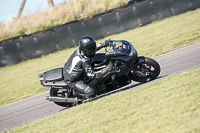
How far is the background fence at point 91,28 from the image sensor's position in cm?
1389

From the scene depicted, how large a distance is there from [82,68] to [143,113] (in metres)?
2.31

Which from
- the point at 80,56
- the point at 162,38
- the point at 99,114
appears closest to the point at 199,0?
the point at 162,38

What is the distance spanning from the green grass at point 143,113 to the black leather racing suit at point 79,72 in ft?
1.56

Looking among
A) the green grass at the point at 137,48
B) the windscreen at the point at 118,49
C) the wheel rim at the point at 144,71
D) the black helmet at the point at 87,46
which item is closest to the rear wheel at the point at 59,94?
the black helmet at the point at 87,46

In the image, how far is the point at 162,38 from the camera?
11.4 meters

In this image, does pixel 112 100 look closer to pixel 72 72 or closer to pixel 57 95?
pixel 72 72

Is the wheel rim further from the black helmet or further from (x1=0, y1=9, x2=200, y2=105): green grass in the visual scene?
(x1=0, y1=9, x2=200, y2=105): green grass

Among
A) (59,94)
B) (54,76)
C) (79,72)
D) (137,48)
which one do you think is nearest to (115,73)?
(79,72)

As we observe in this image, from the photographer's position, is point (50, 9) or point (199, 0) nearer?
point (199, 0)

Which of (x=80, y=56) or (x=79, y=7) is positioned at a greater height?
(x=79, y=7)

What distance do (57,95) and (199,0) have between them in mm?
10925

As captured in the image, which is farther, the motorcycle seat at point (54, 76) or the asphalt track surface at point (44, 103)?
the asphalt track surface at point (44, 103)

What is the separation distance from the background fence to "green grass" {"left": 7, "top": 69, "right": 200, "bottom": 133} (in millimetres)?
8681

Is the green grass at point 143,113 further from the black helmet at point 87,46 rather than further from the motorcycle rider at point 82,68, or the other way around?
the black helmet at point 87,46
